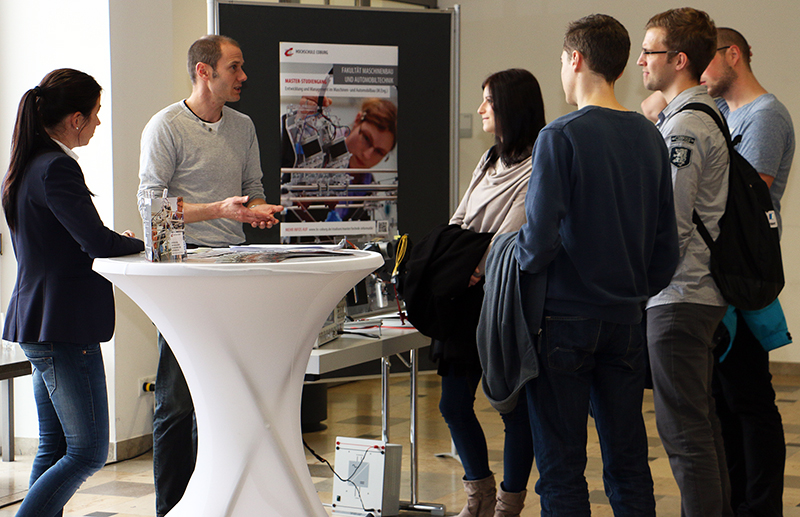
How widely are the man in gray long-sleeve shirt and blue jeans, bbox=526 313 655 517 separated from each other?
101 cm

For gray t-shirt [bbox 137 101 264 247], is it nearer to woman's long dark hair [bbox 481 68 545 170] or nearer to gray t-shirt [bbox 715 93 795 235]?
Result: woman's long dark hair [bbox 481 68 545 170]

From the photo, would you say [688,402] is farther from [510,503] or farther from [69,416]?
[69,416]

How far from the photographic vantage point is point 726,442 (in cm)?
281

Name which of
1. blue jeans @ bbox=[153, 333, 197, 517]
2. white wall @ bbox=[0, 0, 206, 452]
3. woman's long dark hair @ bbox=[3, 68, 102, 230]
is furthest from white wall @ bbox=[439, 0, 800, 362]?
woman's long dark hair @ bbox=[3, 68, 102, 230]

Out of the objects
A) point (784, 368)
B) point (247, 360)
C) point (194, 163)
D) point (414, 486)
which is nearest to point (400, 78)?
point (194, 163)

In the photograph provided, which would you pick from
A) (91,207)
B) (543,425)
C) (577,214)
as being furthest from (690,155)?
(91,207)

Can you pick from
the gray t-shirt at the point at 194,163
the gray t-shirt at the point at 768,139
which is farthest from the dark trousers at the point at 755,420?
the gray t-shirt at the point at 194,163

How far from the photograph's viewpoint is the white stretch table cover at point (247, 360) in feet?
5.70

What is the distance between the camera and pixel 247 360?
184cm

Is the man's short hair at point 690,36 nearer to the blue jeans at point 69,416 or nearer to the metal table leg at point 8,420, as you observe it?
the blue jeans at point 69,416

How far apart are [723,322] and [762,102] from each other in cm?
79

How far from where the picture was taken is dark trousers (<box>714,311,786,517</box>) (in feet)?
8.81

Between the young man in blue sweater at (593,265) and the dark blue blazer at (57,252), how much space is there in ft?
3.76

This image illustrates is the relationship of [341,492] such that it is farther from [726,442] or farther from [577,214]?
[577,214]
